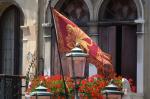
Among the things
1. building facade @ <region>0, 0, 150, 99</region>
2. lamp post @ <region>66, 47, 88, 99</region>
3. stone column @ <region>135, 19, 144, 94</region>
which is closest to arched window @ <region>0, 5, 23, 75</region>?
building facade @ <region>0, 0, 150, 99</region>

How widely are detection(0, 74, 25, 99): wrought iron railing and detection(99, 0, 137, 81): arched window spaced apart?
2799 millimetres

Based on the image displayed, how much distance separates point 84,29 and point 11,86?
271 centimetres

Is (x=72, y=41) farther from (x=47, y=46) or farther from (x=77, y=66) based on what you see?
(x=47, y=46)

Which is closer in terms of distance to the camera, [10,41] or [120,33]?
[120,33]

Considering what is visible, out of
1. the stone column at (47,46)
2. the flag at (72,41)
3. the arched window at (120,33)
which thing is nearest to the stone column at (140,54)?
the arched window at (120,33)

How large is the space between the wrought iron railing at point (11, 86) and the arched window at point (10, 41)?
158cm

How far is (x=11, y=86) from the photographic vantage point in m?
20.0

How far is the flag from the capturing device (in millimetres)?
15500

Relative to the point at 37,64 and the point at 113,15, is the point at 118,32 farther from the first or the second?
the point at 37,64

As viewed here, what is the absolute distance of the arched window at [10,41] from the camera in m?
22.1

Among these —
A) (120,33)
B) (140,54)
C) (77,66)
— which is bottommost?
(77,66)

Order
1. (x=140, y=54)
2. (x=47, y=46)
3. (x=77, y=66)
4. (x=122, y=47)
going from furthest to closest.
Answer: (x=47, y=46)
(x=122, y=47)
(x=140, y=54)
(x=77, y=66)

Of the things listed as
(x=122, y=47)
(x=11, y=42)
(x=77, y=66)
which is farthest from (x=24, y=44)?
(x=77, y=66)

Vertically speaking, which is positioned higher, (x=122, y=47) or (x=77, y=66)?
(x=122, y=47)
